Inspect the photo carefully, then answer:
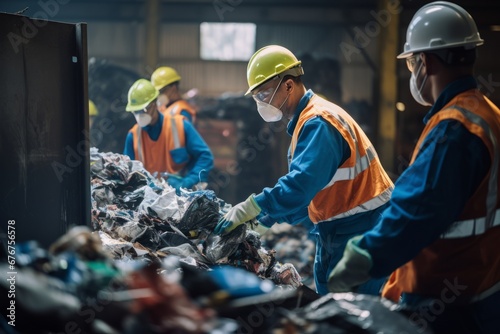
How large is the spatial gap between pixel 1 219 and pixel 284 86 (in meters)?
1.89

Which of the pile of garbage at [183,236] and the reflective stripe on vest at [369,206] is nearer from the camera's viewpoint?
the reflective stripe on vest at [369,206]

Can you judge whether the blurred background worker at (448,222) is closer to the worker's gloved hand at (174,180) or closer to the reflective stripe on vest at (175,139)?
the worker's gloved hand at (174,180)

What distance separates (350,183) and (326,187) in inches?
5.4

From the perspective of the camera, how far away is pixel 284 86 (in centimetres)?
429

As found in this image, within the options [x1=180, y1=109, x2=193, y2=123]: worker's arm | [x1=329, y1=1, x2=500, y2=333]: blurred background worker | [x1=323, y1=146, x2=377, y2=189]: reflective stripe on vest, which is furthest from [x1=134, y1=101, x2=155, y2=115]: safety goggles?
[x1=329, y1=1, x2=500, y2=333]: blurred background worker

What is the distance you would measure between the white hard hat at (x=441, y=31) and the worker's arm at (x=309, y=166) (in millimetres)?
901

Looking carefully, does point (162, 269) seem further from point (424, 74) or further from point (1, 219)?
point (424, 74)

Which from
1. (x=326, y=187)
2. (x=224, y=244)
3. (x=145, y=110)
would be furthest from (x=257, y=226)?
(x=145, y=110)

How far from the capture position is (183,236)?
13.9ft

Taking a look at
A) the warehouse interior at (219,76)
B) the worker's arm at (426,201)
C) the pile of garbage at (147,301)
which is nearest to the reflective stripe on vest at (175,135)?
the warehouse interior at (219,76)

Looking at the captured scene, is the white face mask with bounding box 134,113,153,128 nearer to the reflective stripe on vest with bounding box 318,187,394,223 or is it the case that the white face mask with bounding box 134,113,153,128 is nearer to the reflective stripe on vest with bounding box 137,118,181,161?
the reflective stripe on vest with bounding box 137,118,181,161

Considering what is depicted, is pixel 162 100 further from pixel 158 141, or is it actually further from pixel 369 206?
pixel 369 206

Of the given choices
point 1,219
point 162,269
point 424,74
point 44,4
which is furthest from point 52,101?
point 44,4

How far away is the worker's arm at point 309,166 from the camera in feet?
12.0
